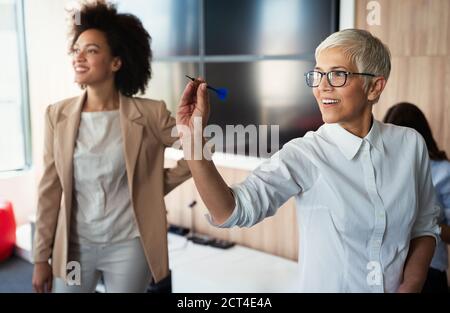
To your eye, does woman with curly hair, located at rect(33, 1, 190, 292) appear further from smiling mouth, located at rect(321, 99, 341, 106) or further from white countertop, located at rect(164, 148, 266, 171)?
white countertop, located at rect(164, 148, 266, 171)

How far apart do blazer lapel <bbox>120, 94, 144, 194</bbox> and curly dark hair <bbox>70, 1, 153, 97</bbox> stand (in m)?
0.04

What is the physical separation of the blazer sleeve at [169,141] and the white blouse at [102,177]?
0.37 ft

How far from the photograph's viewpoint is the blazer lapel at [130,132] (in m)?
1.30

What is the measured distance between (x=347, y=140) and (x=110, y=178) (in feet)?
2.08

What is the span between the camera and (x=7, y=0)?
1.19m

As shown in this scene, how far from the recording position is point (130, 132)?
1304 mm

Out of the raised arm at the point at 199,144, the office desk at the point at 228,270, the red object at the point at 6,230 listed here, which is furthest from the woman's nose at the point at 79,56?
the office desk at the point at 228,270

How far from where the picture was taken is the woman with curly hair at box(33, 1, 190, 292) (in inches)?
51.0

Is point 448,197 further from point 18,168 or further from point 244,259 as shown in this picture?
point 244,259

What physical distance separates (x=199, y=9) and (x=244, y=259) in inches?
49.9

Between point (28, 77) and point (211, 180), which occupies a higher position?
point (28, 77)

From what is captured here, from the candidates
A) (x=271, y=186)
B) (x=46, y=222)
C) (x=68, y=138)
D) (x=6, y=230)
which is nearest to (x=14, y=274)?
(x=6, y=230)
